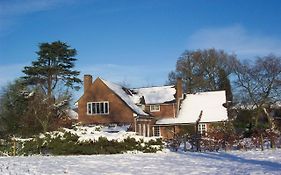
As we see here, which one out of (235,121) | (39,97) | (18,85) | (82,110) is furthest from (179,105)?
(18,85)

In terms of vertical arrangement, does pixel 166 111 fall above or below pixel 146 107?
below

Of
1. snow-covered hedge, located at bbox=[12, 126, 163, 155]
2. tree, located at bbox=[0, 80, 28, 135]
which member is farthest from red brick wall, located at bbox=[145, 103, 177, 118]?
snow-covered hedge, located at bbox=[12, 126, 163, 155]

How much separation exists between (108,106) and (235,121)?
1550cm

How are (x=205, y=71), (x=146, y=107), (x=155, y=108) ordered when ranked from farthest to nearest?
(x=205, y=71), (x=146, y=107), (x=155, y=108)

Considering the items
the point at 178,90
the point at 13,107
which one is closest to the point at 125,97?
the point at 178,90

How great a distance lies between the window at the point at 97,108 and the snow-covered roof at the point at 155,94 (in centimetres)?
467

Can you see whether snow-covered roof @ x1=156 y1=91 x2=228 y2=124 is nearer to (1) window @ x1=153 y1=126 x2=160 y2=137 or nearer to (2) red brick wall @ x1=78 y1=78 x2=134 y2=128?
(1) window @ x1=153 y1=126 x2=160 y2=137

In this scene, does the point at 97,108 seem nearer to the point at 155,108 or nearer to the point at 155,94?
the point at 155,108

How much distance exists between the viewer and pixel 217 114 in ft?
159

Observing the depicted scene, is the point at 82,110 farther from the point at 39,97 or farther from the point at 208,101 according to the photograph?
the point at 208,101

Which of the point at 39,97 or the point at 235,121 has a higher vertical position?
the point at 39,97

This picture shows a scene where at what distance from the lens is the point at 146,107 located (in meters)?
52.0

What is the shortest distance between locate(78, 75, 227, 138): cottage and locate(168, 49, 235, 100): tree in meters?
11.3

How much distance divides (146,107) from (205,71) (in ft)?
56.5
